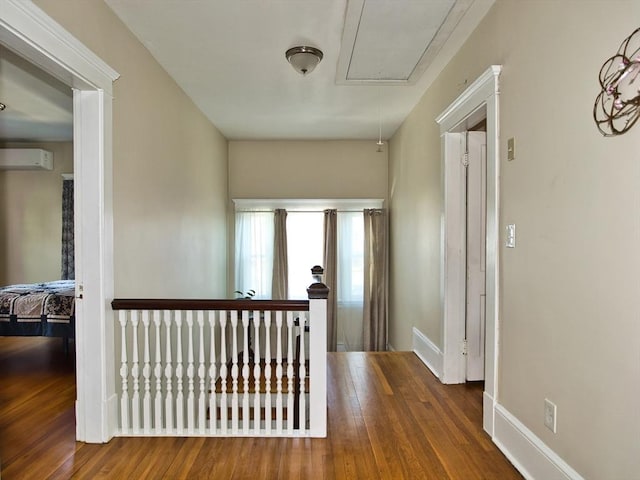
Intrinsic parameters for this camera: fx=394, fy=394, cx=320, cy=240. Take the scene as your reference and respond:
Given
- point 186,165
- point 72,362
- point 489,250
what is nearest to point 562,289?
point 489,250

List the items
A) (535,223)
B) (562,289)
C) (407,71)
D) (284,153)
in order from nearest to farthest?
(562,289) < (535,223) < (407,71) < (284,153)

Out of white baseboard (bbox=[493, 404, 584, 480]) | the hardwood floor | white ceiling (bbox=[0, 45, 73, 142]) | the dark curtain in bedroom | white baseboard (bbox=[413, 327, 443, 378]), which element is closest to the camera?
white baseboard (bbox=[493, 404, 584, 480])

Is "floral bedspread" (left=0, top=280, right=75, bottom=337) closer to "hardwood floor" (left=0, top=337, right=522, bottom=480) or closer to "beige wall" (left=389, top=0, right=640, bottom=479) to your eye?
"hardwood floor" (left=0, top=337, right=522, bottom=480)

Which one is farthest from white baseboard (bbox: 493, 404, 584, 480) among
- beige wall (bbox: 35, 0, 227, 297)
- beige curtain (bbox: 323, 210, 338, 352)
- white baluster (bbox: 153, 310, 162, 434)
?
beige curtain (bbox: 323, 210, 338, 352)

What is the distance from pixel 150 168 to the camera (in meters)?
3.03

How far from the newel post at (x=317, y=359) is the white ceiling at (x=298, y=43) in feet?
5.59

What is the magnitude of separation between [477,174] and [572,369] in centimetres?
192

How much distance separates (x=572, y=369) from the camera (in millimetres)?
1711

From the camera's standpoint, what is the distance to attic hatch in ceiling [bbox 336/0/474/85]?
2.25 m

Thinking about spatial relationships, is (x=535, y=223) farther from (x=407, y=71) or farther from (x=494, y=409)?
(x=407, y=71)

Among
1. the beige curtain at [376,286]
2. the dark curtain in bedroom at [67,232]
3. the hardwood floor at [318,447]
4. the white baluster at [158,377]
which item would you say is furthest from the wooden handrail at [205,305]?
the dark curtain in bedroom at [67,232]

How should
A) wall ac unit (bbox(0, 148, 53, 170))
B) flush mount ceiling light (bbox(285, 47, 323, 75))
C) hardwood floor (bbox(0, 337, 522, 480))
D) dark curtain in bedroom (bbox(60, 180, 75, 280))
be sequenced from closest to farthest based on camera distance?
1. hardwood floor (bbox(0, 337, 522, 480))
2. flush mount ceiling light (bbox(285, 47, 323, 75))
3. wall ac unit (bbox(0, 148, 53, 170))
4. dark curtain in bedroom (bbox(60, 180, 75, 280))

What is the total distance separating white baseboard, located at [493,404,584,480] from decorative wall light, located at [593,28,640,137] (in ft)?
4.72

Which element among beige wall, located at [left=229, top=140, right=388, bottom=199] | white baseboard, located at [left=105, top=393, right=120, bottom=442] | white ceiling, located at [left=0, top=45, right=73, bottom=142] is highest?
white ceiling, located at [left=0, top=45, right=73, bottom=142]
